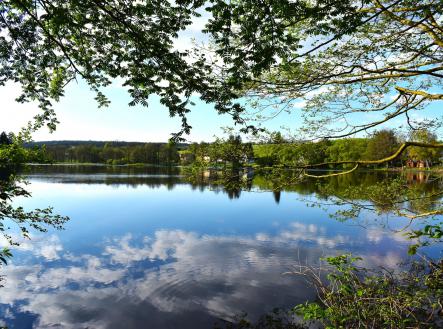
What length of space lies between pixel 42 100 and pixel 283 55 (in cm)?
608

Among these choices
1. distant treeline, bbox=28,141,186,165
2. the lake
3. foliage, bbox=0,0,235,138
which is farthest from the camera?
distant treeline, bbox=28,141,186,165

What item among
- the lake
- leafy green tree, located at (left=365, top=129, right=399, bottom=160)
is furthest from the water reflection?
leafy green tree, located at (left=365, top=129, right=399, bottom=160)

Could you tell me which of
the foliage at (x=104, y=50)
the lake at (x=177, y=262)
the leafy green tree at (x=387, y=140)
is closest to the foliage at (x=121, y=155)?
the lake at (x=177, y=262)

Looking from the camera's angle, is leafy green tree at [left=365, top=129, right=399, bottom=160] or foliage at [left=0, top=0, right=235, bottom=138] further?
leafy green tree at [left=365, top=129, right=399, bottom=160]

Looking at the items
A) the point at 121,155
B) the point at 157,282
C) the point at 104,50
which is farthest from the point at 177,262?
the point at 121,155

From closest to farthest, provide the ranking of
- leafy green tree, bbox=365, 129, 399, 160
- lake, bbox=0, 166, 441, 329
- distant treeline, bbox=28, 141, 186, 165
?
1. leafy green tree, bbox=365, 129, 399, 160
2. lake, bbox=0, 166, 441, 329
3. distant treeline, bbox=28, 141, 186, 165

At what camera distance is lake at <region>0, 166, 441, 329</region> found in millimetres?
9250

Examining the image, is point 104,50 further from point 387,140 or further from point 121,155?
point 121,155

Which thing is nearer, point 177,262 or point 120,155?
point 177,262

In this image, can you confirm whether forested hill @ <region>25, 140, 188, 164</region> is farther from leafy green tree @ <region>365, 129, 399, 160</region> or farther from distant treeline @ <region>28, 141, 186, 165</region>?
leafy green tree @ <region>365, 129, 399, 160</region>

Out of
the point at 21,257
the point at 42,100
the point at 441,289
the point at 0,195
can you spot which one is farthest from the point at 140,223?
the point at 441,289

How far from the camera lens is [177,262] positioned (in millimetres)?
13844

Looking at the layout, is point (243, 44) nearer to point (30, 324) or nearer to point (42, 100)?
point (42, 100)

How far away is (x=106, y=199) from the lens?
1298 inches
